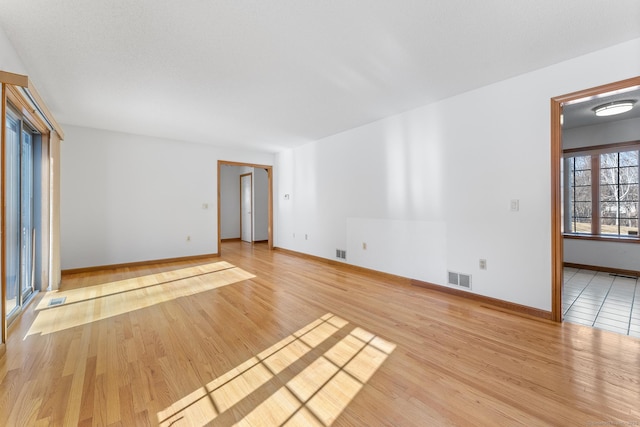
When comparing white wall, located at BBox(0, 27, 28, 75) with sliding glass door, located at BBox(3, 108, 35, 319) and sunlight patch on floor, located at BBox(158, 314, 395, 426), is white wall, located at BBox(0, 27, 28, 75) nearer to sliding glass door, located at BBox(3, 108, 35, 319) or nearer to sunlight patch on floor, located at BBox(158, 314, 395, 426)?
sliding glass door, located at BBox(3, 108, 35, 319)

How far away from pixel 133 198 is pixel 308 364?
4.87 metres

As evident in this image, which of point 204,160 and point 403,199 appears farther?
point 204,160

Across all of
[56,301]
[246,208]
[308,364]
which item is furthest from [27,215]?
[246,208]

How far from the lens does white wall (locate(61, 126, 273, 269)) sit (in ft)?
15.2

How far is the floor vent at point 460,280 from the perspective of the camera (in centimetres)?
328

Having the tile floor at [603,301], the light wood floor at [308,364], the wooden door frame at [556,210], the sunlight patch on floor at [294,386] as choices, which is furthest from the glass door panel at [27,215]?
the tile floor at [603,301]

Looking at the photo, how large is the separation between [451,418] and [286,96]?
3.43 meters

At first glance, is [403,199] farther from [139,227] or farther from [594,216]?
[139,227]

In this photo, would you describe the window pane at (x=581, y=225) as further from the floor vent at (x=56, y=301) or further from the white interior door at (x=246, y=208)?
the floor vent at (x=56, y=301)

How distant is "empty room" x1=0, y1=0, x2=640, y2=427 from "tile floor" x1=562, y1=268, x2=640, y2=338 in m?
0.04

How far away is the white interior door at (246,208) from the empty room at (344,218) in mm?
2977

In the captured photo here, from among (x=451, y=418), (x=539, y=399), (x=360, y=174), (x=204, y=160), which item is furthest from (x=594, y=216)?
(x=204, y=160)

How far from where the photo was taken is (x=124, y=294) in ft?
11.6

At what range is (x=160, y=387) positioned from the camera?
170cm
